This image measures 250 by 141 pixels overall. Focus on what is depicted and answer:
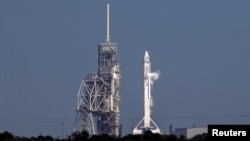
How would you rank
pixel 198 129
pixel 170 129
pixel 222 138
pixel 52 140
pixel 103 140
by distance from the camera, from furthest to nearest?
pixel 170 129
pixel 198 129
pixel 52 140
pixel 103 140
pixel 222 138

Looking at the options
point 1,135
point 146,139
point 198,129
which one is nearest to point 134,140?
point 146,139

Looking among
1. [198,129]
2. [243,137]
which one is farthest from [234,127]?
[198,129]

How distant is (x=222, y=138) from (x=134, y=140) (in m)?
48.3

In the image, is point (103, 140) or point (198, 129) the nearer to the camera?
point (103, 140)

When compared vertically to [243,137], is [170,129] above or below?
above

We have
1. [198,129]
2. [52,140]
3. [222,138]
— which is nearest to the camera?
[222,138]

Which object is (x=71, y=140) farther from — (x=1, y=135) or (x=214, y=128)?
(x=214, y=128)

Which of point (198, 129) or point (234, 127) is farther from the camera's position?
point (198, 129)

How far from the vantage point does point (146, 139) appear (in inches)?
3541

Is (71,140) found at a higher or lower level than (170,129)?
lower

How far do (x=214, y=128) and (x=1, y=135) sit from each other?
63.3 m

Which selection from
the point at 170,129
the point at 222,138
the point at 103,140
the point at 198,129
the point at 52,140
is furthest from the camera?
the point at 170,129

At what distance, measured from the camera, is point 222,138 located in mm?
41656

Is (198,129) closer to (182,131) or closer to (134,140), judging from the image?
(182,131)
